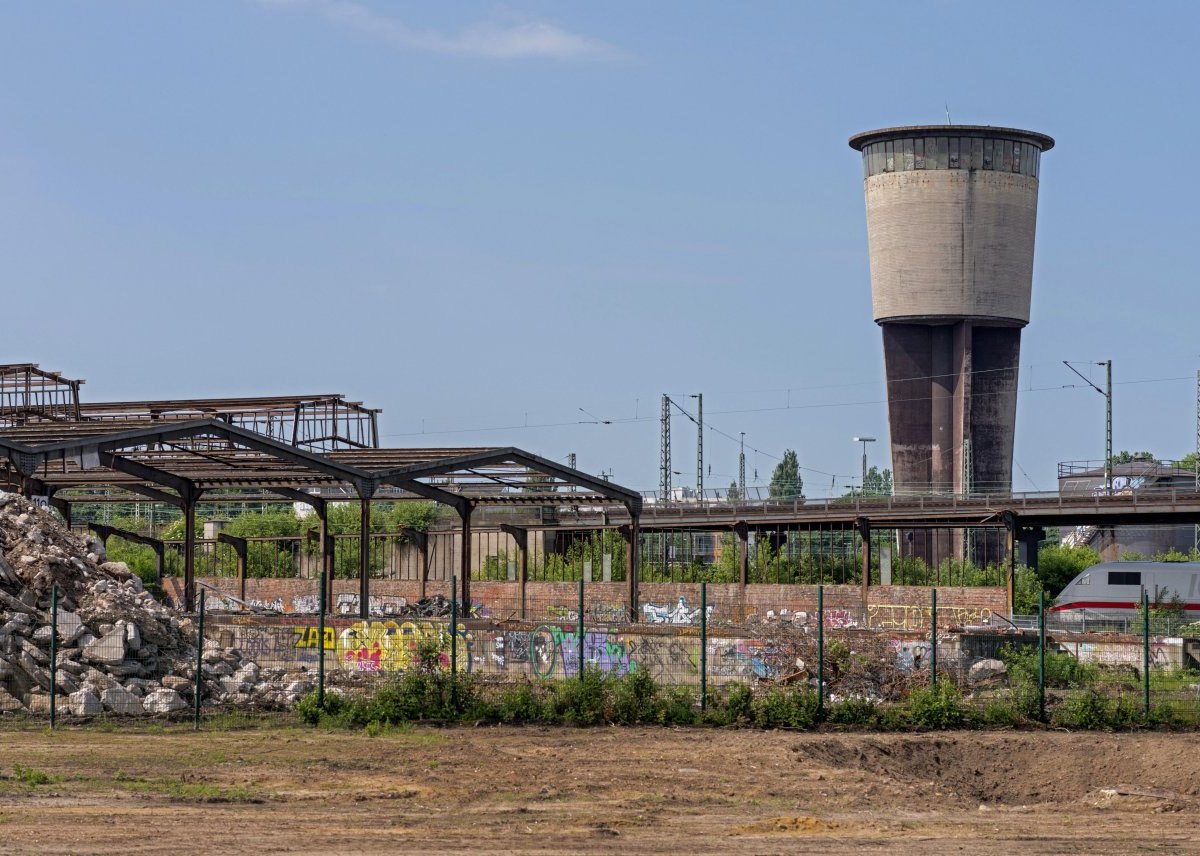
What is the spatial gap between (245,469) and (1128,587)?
31.3 metres

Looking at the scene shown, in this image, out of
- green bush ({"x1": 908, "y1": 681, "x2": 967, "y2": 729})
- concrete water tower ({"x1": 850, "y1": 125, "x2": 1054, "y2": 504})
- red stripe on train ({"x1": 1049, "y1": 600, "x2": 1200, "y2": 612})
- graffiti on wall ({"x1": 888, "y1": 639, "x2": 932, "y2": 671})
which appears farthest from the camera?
concrete water tower ({"x1": 850, "y1": 125, "x2": 1054, "y2": 504})

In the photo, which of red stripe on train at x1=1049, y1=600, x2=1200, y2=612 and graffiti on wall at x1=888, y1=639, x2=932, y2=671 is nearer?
graffiti on wall at x1=888, y1=639, x2=932, y2=671

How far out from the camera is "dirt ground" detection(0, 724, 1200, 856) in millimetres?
13875

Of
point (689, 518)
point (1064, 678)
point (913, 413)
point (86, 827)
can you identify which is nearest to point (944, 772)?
point (1064, 678)

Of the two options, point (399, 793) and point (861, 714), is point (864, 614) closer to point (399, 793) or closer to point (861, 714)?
point (861, 714)

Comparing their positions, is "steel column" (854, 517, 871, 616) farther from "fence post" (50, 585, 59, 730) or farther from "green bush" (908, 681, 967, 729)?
"fence post" (50, 585, 59, 730)

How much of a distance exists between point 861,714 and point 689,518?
4064 cm

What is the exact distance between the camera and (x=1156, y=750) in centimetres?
2009

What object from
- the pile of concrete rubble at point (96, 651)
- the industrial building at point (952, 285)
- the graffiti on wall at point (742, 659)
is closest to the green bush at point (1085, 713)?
the graffiti on wall at point (742, 659)

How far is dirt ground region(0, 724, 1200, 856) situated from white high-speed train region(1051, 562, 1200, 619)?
102ft

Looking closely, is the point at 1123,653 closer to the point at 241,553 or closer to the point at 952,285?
the point at 241,553

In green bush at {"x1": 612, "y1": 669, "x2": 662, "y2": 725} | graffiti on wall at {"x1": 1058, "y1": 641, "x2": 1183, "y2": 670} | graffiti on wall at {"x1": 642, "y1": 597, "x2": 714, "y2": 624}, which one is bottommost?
graffiti on wall at {"x1": 642, "y1": 597, "x2": 714, "y2": 624}

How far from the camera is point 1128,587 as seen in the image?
51688mm

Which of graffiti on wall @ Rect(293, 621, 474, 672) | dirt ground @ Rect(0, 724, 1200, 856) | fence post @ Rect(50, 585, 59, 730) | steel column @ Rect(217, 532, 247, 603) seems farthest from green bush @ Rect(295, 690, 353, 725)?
steel column @ Rect(217, 532, 247, 603)
